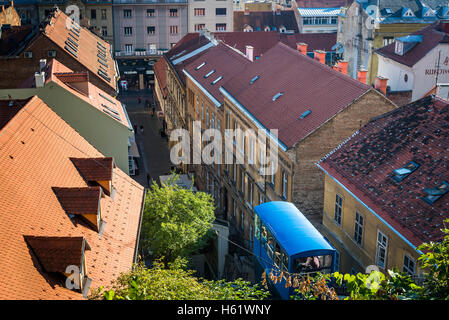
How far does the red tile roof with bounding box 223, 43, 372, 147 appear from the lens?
33.0m

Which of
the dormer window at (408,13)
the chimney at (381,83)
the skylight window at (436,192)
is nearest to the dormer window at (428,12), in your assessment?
the dormer window at (408,13)

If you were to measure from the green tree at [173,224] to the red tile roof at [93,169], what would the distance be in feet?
17.5

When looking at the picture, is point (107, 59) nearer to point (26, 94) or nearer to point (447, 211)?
point (26, 94)

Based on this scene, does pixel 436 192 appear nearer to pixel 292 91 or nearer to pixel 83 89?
pixel 292 91

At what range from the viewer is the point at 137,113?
270ft

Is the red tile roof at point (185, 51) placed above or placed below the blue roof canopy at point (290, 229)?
above

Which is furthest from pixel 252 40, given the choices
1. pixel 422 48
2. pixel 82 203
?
pixel 82 203

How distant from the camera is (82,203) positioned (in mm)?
23906

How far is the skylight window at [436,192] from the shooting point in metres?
24.5

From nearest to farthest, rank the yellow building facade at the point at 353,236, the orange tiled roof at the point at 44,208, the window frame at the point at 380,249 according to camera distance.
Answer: the orange tiled roof at the point at 44,208, the yellow building facade at the point at 353,236, the window frame at the point at 380,249

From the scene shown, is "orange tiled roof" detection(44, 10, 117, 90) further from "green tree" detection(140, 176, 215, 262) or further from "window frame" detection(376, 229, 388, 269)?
"window frame" detection(376, 229, 388, 269)

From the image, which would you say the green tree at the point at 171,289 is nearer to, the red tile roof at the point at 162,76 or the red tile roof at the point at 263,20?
the red tile roof at the point at 162,76

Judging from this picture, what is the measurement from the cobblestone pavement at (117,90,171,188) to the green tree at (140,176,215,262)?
20778 millimetres
